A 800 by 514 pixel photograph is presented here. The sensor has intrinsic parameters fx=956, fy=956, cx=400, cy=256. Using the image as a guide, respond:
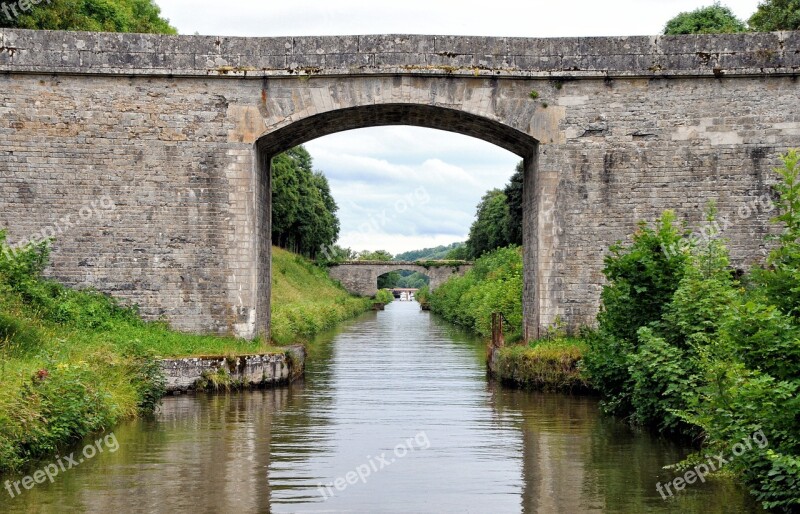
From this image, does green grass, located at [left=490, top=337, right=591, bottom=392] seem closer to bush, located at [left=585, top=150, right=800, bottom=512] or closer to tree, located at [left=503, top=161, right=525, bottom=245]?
bush, located at [left=585, top=150, right=800, bottom=512]

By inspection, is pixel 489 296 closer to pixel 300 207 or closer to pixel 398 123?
pixel 398 123

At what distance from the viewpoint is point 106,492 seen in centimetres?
926

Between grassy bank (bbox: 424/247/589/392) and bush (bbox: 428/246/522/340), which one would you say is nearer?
grassy bank (bbox: 424/247/589/392)

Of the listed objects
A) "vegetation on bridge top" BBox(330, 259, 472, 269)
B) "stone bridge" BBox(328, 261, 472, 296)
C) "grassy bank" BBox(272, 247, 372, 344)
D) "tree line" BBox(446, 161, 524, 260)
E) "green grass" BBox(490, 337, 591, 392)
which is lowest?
"green grass" BBox(490, 337, 591, 392)

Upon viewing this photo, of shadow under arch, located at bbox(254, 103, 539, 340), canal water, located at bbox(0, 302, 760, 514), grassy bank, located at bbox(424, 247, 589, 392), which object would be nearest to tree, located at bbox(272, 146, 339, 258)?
grassy bank, located at bbox(424, 247, 589, 392)

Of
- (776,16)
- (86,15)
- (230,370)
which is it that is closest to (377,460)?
(230,370)

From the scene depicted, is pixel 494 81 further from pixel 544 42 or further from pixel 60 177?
pixel 60 177

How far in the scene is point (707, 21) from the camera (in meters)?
37.7

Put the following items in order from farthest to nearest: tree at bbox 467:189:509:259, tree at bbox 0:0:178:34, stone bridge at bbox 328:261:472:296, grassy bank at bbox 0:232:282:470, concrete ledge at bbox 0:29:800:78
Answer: stone bridge at bbox 328:261:472:296, tree at bbox 467:189:509:259, tree at bbox 0:0:178:34, concrete ledge at bbox 0:29:800:78, grassy bank at bbox 0:232:282:470

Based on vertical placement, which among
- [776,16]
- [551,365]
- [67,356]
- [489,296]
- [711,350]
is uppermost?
[776,16]

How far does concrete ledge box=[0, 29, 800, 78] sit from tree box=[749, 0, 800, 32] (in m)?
17.0

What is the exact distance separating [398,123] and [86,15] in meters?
22.9

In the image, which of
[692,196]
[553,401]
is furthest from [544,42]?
[553,401]

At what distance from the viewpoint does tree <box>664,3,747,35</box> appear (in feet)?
122
